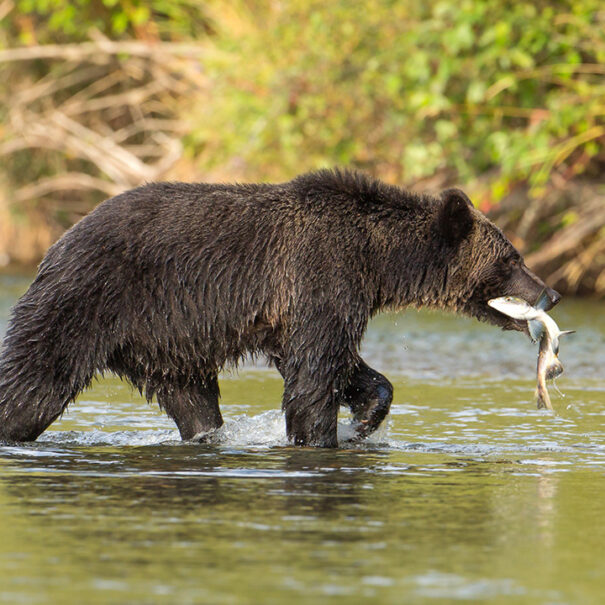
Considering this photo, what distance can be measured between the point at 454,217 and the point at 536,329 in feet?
2.52

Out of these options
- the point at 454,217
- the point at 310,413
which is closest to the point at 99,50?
the point at 454,217

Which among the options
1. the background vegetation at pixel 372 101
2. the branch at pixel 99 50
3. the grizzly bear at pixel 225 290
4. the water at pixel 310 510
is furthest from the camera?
the branch at pixel 99 50

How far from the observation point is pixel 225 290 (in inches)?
270

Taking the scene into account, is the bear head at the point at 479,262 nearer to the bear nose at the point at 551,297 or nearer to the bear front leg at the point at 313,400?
the bear nose at the point at 551,297

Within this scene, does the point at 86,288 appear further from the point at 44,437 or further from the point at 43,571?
the point at 43,571

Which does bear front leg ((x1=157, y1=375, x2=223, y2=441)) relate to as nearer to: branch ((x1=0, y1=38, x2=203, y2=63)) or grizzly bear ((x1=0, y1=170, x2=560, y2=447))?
Answer: grizzly bear ((x1=0, y1=170, x2=560, y2=447))

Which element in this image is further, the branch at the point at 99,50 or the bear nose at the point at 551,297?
the branch at the point at 99,50

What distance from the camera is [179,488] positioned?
18.2 ft

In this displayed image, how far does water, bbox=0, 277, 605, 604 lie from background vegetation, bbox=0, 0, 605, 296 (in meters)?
6.15

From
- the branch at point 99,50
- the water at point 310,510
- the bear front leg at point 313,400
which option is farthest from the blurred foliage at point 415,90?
the bear front leg at point 313,400

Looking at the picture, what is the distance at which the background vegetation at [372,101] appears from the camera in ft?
46.6

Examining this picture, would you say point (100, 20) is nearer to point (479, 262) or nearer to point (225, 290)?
point (479, 262)

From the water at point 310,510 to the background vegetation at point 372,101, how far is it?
6.15m

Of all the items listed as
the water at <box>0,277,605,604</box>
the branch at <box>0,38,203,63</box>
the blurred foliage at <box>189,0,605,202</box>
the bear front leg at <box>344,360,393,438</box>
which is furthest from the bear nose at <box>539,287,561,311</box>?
the branch at <box>0,38,203,63</box>
